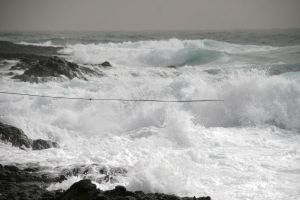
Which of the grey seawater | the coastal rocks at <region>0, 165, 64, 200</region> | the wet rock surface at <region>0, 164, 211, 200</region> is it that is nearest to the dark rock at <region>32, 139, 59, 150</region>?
the coastal rocks at <region>0, 165, 64, 200</region>

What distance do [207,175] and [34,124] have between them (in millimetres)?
5095

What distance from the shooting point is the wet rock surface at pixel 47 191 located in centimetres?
542

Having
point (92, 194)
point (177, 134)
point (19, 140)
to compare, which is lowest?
point (177, 134)

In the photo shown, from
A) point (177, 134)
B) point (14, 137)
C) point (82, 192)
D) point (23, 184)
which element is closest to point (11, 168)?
point (23, 184)

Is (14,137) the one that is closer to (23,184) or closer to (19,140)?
(19,140)

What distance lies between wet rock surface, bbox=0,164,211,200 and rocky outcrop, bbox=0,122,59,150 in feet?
5.96

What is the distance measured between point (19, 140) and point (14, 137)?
152 mm

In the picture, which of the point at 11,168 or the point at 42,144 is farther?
the point at 42,144

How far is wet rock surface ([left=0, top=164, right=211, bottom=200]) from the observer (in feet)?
17.8

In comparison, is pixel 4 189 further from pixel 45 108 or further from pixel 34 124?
pixel 45 108

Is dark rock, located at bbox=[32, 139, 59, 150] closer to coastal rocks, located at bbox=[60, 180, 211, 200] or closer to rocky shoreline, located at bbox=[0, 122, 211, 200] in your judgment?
rocky shoreline, located at bbox=[0, 122, 211, 200]

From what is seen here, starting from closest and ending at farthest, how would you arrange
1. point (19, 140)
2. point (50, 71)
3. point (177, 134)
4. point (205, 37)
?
point (19, 140), point (177, 134), point (50, 71), point (205, 37)

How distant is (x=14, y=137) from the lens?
8.92m

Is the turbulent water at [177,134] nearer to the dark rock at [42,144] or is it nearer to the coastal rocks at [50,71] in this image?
the dark rock at [42,144]
